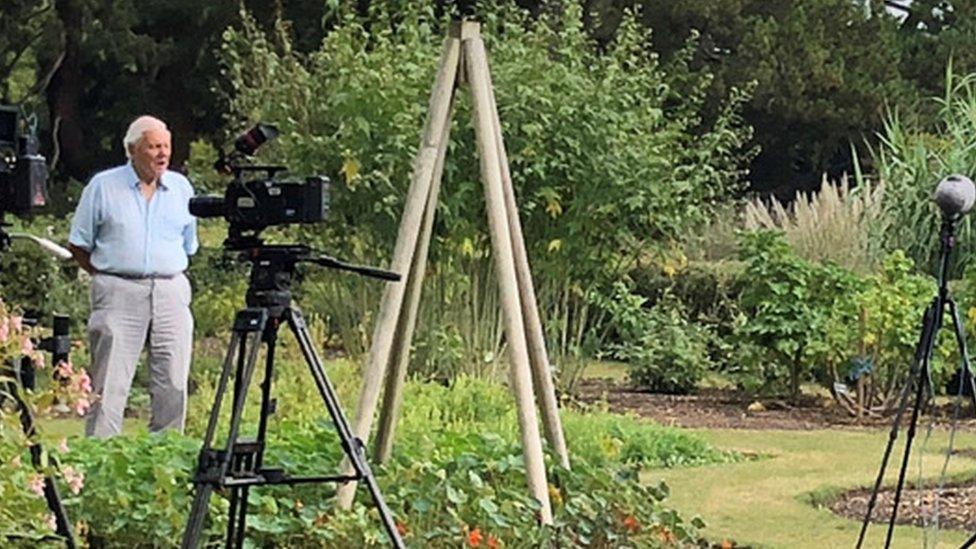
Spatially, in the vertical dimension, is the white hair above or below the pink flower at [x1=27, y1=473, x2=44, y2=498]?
above

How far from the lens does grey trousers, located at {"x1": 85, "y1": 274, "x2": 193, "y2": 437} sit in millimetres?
7980

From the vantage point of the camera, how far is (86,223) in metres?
8.04

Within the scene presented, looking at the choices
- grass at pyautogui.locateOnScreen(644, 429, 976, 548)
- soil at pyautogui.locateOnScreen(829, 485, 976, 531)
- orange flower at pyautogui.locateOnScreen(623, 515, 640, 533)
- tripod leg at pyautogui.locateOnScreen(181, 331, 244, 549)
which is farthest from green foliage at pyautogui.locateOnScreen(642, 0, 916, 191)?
tripod leg at pyautogui.locateOnScreen(181, 331, 244, 549)

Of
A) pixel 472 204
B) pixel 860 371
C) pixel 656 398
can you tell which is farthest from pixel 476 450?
pixel 656 398

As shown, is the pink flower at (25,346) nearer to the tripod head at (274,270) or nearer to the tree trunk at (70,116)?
the tripod head at (274,270)

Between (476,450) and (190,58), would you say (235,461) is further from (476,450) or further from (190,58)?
(190,58)

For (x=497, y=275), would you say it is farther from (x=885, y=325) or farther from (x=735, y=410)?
(x=735, y=410)

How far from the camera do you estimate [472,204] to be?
A: 11.7 meters

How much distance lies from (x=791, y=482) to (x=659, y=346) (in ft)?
16.5

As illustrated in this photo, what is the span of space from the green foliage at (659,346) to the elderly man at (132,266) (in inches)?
227

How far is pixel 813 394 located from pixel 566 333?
83.9 inches

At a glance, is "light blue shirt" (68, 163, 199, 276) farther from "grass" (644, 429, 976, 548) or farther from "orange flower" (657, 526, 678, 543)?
"orange flower" (657, 526, 678, 543)

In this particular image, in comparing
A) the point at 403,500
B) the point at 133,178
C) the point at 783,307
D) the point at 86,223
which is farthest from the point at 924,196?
the point at 403,500

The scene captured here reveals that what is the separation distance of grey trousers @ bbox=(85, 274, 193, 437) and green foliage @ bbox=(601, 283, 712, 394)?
18.7 ft
